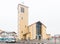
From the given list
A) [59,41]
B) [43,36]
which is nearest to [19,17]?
[43,36]

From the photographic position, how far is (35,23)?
4450cm

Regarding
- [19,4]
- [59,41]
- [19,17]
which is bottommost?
[59,41]

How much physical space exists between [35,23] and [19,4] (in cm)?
610

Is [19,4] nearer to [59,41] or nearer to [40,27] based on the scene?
[40,27]

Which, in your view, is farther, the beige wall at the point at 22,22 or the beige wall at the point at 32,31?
the beige wall at the point at 32,31

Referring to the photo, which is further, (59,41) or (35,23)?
(35,23)

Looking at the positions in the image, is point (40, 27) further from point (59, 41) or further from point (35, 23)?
point (59, 41)

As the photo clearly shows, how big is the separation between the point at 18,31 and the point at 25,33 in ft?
9.23

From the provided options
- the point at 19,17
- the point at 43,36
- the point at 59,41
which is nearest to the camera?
the point at 59,41

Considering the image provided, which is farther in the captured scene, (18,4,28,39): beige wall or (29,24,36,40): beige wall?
(29,24,36,40): beige wall

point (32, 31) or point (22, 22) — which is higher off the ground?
point (22, 22)

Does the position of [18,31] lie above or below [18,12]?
below

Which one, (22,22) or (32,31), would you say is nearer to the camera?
(22,22)

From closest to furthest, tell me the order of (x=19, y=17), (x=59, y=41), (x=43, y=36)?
1. (x=59, y=41)
2. (x=19, y=17)
3. (x=43, y=36)
